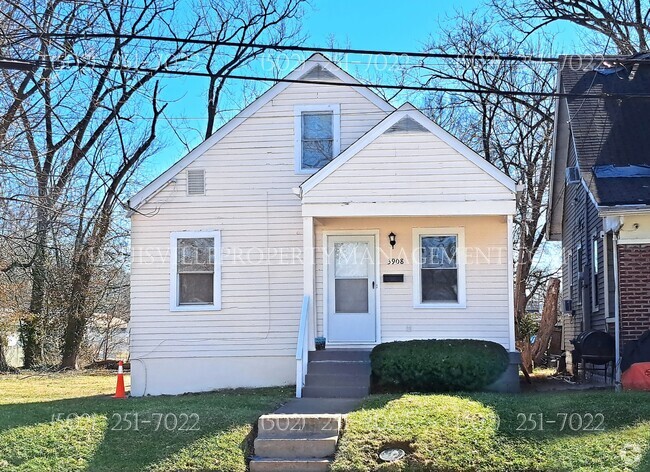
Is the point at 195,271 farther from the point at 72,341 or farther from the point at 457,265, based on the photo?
the point at 72,341

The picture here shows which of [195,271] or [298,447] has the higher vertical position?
[195,271]

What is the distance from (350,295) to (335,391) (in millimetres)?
2539

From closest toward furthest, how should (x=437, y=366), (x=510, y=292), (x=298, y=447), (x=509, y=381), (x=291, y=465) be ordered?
(x=291, y=465), (x=298, y=447), (x=437, y=366), (x=509, y=381), (x=510, y=292)

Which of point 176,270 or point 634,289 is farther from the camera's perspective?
point 176,270

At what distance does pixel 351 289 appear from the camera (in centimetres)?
1441

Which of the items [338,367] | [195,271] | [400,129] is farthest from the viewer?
[195,271]

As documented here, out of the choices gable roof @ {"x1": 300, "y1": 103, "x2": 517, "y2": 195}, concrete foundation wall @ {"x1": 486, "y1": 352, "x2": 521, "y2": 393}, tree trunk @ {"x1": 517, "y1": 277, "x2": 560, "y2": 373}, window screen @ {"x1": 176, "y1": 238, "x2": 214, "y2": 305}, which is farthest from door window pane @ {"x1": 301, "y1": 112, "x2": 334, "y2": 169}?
tree trunk @ {"x1": 517, "y1": 277, "x2": 560, "y2": 373}

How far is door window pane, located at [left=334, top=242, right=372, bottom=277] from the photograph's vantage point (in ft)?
47.3

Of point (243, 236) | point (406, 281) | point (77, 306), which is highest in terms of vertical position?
point (243, 236)

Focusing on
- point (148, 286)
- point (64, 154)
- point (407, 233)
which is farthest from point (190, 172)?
point (64, 154)

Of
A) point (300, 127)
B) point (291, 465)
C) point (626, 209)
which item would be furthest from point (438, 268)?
point (291, 465)

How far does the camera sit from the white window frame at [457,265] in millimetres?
13977

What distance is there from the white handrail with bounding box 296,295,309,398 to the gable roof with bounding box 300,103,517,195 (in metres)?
2.09

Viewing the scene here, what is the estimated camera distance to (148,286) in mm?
14711
